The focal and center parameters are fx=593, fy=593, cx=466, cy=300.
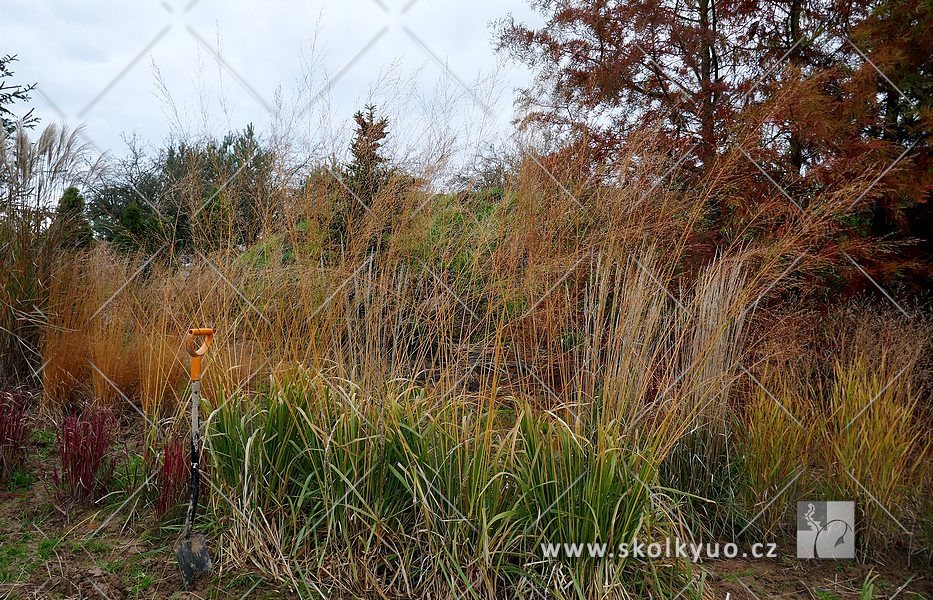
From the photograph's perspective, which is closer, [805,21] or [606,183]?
[606,183]

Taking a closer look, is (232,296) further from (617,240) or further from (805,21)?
(805,21)

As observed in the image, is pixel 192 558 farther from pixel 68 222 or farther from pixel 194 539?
pixel 68 222

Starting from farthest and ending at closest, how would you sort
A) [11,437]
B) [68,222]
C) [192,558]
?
[68,222]
[11,437]
[192,558]

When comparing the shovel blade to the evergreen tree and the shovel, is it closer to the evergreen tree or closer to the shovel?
the shovel

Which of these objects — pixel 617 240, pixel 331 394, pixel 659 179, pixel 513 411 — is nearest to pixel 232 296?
pixel 331 394

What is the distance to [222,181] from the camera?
9.53 feet

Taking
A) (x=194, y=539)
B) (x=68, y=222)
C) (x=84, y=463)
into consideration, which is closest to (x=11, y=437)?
(x=84, y=463)

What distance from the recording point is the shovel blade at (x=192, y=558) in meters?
2.19

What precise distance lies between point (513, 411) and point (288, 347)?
1.01m

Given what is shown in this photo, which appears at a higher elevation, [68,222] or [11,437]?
[68,222]

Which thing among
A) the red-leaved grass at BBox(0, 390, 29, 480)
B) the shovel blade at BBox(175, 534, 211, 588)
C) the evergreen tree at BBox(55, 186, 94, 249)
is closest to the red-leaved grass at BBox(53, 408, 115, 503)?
the red-leaved grass at BBox(0, 390, 29, 480)

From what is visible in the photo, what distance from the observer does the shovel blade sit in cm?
219

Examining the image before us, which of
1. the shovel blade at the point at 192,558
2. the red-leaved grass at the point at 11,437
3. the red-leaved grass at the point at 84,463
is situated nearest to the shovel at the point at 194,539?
the shovel blade at the point at 192,558

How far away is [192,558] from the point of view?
2.21 metres
